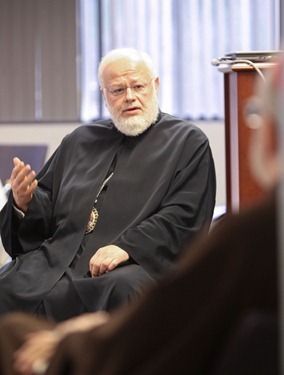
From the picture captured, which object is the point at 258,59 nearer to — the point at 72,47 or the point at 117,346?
the point at 117,346

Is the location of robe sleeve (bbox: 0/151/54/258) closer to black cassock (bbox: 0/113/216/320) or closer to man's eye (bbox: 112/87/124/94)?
black cassock (bbox: 0/113/216/320)

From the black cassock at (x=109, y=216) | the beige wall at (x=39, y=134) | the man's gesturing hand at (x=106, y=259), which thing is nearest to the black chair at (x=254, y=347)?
the black cassock at (x=109, y=216)

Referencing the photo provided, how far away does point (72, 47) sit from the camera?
8.91 m

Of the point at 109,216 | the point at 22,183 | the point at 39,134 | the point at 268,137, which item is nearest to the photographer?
the point at 268,137

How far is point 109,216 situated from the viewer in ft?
14.7

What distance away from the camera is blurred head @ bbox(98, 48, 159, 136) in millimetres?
4648

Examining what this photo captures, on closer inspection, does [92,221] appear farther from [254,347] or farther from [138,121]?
[254,347]

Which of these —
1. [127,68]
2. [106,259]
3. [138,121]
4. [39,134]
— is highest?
[127,68]

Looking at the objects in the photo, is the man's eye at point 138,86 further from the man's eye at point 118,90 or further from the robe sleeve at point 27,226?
the robe sleeve at point 27,226

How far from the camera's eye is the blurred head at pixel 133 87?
183 inches

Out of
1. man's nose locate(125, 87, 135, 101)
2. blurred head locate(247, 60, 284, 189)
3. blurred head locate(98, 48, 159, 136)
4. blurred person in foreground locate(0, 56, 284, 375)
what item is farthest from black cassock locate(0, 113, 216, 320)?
blurred head locate(247, 60, 284, 189)

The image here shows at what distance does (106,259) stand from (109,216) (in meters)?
0.40

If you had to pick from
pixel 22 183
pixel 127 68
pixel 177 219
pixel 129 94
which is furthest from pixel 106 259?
pixel 127 68

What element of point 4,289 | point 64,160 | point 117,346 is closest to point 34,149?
point 64,160
